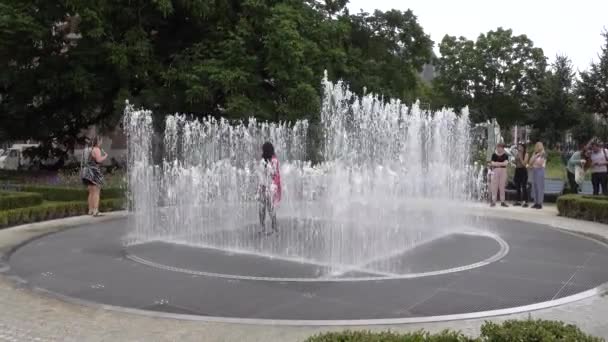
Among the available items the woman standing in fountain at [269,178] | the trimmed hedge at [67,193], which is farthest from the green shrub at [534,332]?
the trimmed hedge at [67,193]

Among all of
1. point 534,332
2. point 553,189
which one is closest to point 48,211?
point 534,332

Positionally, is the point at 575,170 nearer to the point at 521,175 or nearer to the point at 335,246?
the point at 521,175

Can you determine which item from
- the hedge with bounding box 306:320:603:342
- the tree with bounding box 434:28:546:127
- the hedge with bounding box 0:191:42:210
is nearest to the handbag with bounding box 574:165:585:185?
the hedge with bounding box 306:320:603:342

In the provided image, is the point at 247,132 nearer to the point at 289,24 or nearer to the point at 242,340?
the point at 289,24

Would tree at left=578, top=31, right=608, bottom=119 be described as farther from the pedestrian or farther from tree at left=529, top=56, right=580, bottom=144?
the pedestrian

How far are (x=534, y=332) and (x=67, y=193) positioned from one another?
14920 millimetres

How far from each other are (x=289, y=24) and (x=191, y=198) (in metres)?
10.1

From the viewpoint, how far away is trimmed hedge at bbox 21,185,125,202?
1648 centimetres

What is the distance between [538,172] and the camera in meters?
16.8

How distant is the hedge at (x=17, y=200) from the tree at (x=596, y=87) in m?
25.1

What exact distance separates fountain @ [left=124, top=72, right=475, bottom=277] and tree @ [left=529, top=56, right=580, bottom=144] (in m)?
14.0

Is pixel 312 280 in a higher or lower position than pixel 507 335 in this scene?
lower

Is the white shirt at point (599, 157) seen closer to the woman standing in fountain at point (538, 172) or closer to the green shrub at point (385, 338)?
the woman standing in fountain at point (538, 172)

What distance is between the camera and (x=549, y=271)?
27.8 feet
